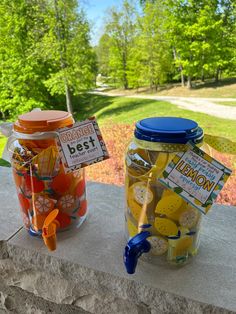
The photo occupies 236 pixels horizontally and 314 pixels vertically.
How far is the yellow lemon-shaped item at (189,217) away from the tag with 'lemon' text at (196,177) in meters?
0.03

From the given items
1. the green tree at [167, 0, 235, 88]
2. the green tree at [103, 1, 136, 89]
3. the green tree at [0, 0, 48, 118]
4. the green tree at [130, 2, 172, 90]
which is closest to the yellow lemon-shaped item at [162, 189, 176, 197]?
the green tree at [0, 0, 48, 118]

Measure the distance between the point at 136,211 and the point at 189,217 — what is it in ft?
0.25

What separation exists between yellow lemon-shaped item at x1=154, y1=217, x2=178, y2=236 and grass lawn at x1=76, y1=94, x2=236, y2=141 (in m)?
0.19

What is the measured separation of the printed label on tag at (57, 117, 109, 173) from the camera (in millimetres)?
432

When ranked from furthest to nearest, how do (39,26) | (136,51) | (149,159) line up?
(136,51)
(39,26)
(149,159)

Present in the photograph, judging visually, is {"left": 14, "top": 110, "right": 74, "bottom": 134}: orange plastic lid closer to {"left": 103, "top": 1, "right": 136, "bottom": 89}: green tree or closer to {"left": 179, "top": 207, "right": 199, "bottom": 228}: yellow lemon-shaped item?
{"left": 179, "top": 207, "right": 199, "bottom": 228}: yellow lemon-shaped item

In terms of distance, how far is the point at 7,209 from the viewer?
637mm

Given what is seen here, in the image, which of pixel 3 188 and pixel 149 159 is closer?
pixel 149 159

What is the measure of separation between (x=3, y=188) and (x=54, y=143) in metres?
0.34

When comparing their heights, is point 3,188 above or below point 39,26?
below

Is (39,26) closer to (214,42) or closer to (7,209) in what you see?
(214,42)

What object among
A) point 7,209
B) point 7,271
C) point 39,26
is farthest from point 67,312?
point 39,26

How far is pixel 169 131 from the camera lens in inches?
15.1

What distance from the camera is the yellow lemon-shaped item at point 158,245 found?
42 cm
